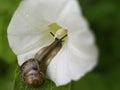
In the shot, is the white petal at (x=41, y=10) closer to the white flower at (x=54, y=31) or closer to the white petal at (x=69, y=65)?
the white flower at (x=54, y=31)

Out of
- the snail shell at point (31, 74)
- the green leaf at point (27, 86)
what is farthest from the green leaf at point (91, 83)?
the snail shell at point (31, 74)

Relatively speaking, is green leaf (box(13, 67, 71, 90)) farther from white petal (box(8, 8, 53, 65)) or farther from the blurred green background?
the blurred green background

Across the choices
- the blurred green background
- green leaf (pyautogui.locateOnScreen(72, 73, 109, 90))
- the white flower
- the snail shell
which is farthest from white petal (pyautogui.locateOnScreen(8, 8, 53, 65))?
green leaf (pyautogui.locateOnScreen(72, 73, 109, 90))

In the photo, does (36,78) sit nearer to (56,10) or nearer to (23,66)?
(23,66)

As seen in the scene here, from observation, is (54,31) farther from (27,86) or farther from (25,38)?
(27,86)

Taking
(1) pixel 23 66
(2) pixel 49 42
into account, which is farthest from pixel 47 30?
(1) pixel 23 66

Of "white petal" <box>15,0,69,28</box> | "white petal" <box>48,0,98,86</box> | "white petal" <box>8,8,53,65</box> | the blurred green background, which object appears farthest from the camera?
the blurred green background

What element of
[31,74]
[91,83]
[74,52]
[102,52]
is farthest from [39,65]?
[102,52]
